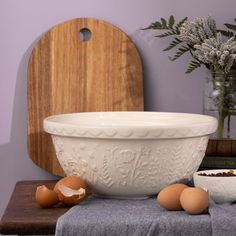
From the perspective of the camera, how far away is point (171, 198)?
0.97 meters

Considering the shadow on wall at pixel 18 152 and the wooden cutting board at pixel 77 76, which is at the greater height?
the wooden cutting board at pixel 77 76

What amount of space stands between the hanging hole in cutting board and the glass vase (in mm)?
291

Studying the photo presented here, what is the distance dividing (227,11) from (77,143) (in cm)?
56

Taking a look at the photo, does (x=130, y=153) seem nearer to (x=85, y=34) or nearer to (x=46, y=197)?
(x=46, y=197)

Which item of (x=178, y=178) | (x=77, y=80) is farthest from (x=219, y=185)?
(x=77, y=80)

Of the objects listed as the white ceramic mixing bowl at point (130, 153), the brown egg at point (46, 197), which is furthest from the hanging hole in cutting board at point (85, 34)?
the brown egg at point (46, 197)

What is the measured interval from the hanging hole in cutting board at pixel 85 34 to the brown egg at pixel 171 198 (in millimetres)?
526

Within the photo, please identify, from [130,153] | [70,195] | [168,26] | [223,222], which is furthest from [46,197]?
[168,26]

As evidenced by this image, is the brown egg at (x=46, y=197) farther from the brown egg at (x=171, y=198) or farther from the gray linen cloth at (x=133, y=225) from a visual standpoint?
the brown egg at (x=171, y=198)

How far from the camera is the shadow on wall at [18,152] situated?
139cm

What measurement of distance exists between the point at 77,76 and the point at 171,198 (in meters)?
0.49

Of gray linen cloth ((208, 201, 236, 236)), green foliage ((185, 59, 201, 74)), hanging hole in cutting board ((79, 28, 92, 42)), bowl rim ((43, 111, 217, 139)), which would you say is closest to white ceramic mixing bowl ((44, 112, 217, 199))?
bowl rim ((43, 111, 217, 139))

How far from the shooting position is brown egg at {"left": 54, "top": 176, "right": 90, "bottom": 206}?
101 centimetres

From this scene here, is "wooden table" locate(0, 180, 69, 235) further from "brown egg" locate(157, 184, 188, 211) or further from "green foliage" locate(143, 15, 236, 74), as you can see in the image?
"green foliage" locate(143, 15, 236, 74)
